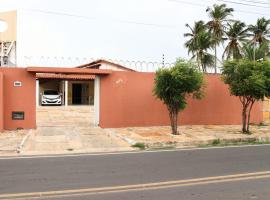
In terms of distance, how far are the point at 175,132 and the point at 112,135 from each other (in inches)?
102

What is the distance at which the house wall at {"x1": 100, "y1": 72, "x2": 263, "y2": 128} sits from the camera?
20.5 metres

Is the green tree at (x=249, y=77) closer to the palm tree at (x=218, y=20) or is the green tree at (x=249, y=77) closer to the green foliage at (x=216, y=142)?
the green foliage at (x=216, y=142)

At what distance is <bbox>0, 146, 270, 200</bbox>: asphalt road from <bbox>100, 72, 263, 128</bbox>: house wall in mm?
6687

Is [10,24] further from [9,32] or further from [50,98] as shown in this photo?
[50,98]

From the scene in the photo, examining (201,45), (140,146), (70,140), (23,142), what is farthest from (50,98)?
(140,146)

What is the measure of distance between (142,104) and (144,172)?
36.1 feet

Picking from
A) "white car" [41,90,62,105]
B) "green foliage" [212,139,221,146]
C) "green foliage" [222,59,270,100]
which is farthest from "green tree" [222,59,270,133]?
"white car" [41,90,62,105]

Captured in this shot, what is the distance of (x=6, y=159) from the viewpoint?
12711 millimetres

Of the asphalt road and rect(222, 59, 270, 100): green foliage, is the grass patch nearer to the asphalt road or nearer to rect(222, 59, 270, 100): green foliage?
the asphalt road

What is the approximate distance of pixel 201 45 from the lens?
47.4 meters

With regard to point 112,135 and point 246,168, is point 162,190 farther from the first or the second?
point 112,135

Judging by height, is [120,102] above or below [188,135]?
above

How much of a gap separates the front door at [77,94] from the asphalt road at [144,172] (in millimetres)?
Answer: 32980

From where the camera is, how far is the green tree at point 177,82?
17.8m
